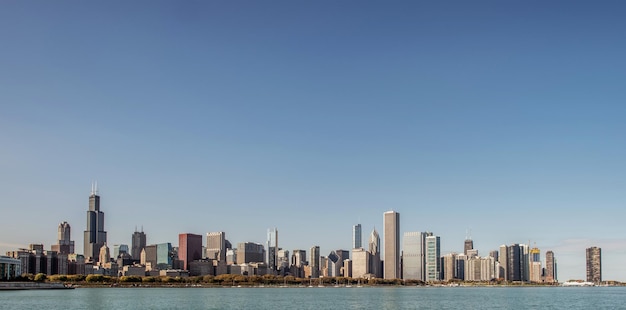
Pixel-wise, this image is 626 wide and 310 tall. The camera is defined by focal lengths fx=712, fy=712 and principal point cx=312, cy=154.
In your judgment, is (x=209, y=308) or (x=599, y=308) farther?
(x=599, y=308)

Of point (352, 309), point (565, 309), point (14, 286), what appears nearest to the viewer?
point (352, 309)

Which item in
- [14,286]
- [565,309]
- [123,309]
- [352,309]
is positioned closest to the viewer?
[123,309]

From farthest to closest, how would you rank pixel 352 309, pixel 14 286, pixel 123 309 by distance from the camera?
1. pixel 14 286
2. pixel 352 309
3. pixel 123 309

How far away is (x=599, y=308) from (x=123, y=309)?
75.8 metres

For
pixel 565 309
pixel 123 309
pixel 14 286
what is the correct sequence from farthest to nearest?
pixel 14 286 < pixel 565 309 < pixel 123 309

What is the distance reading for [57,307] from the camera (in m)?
102

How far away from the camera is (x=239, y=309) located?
102 m

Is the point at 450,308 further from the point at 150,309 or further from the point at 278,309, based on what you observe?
the point at 150,309

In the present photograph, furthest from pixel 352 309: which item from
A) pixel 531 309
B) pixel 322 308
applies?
pixel 531 309

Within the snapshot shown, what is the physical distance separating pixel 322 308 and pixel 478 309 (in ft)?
80.6

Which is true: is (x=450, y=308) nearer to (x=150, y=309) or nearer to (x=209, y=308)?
(x=209, y=308)

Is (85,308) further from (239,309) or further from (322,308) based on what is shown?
(322,308)

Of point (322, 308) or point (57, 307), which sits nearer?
point (57, 307)

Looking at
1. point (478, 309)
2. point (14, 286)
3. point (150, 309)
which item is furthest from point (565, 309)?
point (14, 286)
